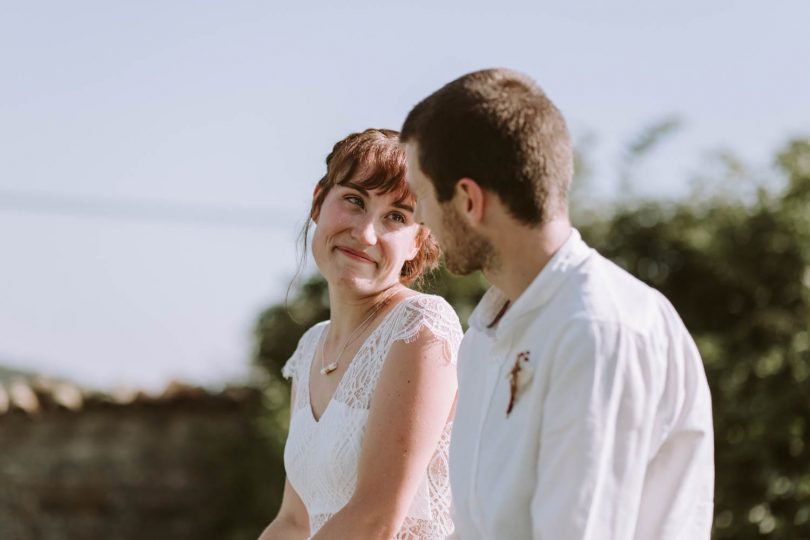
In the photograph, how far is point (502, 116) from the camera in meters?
1.70

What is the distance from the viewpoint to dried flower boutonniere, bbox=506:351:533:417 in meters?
1.69

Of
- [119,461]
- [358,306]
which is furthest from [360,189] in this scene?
[119,461]

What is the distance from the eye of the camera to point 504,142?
169 cm

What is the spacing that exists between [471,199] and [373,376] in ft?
2.91

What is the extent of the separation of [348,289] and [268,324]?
212 inches

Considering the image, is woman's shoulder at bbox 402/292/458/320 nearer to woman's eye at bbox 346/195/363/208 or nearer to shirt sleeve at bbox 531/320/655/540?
woman's eye at bbox 346/195/363/208

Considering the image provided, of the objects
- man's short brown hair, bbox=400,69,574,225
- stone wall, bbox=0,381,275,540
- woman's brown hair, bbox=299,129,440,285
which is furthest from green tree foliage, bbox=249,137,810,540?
man's short brown hair, bbox=400,69,574,225

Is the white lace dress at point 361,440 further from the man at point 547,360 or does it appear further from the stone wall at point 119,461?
the stone wall at point 119,461

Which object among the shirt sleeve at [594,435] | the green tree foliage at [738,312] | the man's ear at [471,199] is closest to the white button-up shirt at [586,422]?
the shirt sleeve at [594,435]

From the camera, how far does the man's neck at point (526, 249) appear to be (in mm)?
1741

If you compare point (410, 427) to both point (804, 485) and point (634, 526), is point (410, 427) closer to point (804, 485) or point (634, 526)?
point (634, 526)

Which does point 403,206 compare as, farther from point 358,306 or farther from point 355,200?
point 358,306

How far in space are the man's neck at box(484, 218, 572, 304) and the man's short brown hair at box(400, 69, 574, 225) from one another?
0.06 feet

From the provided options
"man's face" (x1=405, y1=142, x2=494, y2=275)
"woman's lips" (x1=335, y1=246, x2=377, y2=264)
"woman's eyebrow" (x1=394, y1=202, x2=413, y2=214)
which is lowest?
"woman's lips" (x1=335, y1=246, x2=377, y2=264)
